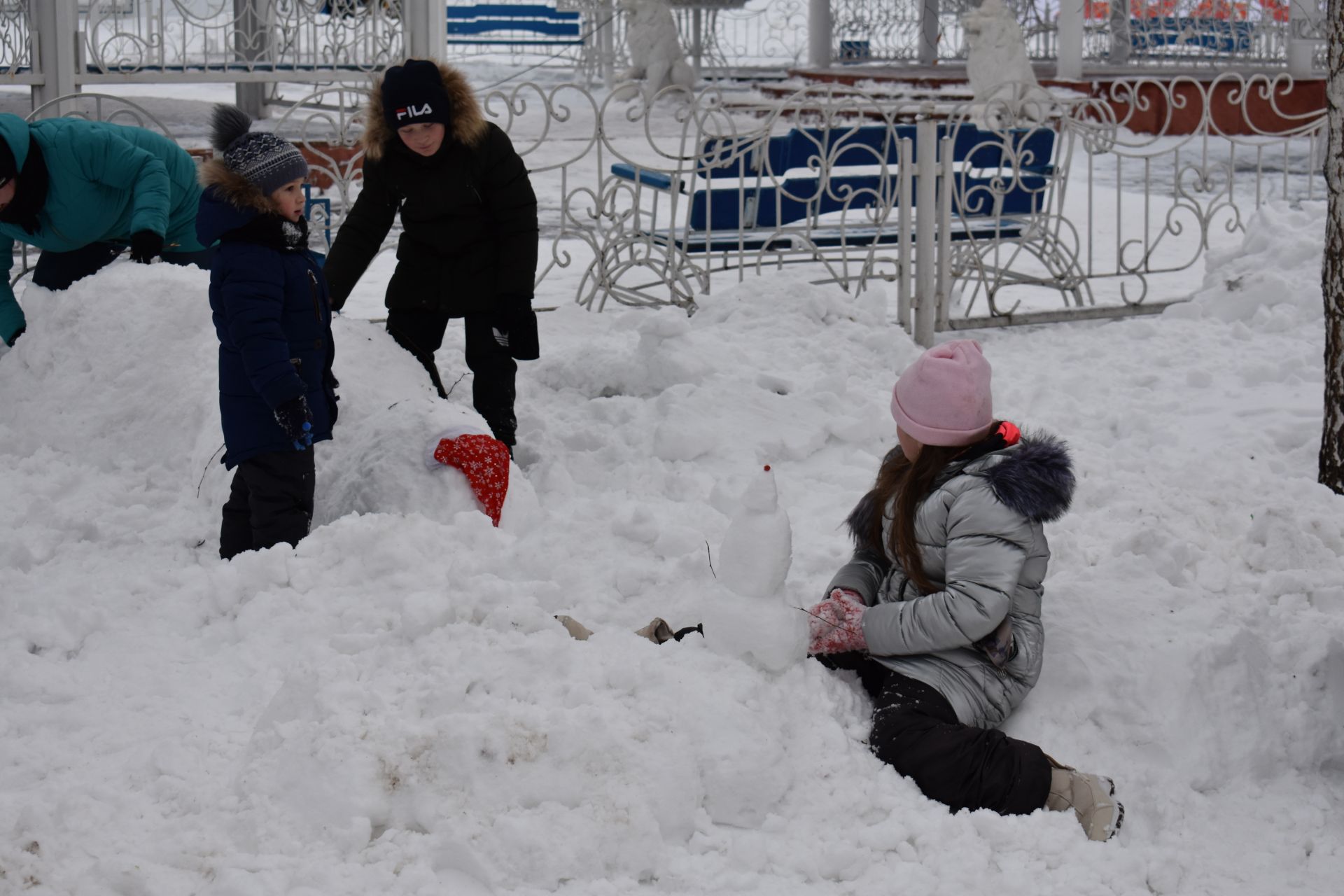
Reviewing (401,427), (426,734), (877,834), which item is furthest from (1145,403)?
(426,734)

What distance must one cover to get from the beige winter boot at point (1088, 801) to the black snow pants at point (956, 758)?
2 centimetres

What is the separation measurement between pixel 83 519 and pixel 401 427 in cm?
100

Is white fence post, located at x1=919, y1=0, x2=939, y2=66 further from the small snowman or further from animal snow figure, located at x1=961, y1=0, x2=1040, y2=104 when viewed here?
the small snowman

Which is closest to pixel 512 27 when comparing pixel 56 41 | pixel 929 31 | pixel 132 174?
pixel 929 31

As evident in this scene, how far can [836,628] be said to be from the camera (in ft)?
9.73

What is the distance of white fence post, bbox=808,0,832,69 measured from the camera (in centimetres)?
1952

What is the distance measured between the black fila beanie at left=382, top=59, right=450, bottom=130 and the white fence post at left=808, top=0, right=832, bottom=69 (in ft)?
53.1

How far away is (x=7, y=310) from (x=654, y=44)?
12420mm

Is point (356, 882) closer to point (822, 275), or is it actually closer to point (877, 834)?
point (877, 834)

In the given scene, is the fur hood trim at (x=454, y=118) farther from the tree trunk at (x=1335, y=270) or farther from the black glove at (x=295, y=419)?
the tree trunk at (x=1335, y=270)

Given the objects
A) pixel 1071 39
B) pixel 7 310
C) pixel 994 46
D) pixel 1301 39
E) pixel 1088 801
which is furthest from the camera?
pixel 1071 39

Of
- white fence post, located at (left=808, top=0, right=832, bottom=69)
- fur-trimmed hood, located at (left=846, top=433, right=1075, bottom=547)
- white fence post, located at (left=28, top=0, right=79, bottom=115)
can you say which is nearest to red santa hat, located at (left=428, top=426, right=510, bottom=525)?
fur-trimmed hood, located at (left=846, top=433, right=1075, bottom=547)

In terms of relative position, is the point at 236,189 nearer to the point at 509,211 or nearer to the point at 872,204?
the point at 509,211

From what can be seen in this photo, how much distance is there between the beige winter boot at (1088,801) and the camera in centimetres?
256
